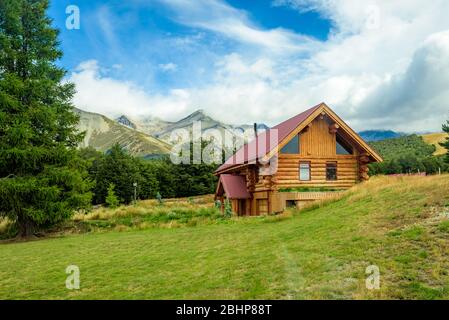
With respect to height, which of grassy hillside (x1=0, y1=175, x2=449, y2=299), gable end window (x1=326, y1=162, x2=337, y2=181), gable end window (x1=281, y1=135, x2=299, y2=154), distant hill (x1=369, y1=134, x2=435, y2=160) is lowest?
grassy hillside (x1=0, y1=175, x2=449, y2=299)

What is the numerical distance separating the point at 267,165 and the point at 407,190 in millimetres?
11836

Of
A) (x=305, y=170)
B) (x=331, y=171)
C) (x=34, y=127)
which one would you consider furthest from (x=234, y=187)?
(x=34, y=127)

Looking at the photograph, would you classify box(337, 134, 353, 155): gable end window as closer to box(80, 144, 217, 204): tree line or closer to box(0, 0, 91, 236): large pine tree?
box(0, 0, 91, 236): large pine tree

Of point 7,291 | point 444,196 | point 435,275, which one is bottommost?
point 7,291

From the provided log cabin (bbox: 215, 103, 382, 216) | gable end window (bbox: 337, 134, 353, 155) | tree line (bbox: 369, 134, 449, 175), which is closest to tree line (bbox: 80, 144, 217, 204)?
tree line (bbox: 369, 134, 449, 175)

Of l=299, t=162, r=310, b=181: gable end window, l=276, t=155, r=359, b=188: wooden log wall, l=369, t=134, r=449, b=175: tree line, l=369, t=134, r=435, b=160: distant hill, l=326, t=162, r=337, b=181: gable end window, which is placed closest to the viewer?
l=276, t=155, r=359, b=188: wooden log wall

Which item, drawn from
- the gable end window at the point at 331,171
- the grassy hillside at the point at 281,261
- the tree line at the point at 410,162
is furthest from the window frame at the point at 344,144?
the tree line at the point at 410,162

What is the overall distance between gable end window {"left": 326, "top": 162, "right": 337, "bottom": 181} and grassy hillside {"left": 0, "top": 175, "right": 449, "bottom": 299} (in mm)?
12043

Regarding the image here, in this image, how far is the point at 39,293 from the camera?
7996 mm

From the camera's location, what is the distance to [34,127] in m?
21.5

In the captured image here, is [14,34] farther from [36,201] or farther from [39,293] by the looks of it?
[39,293]

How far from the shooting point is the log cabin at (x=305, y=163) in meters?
25.2

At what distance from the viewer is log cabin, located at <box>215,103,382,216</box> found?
2517 cm

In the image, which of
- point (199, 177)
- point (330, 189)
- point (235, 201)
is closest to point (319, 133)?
point (330, 189)
